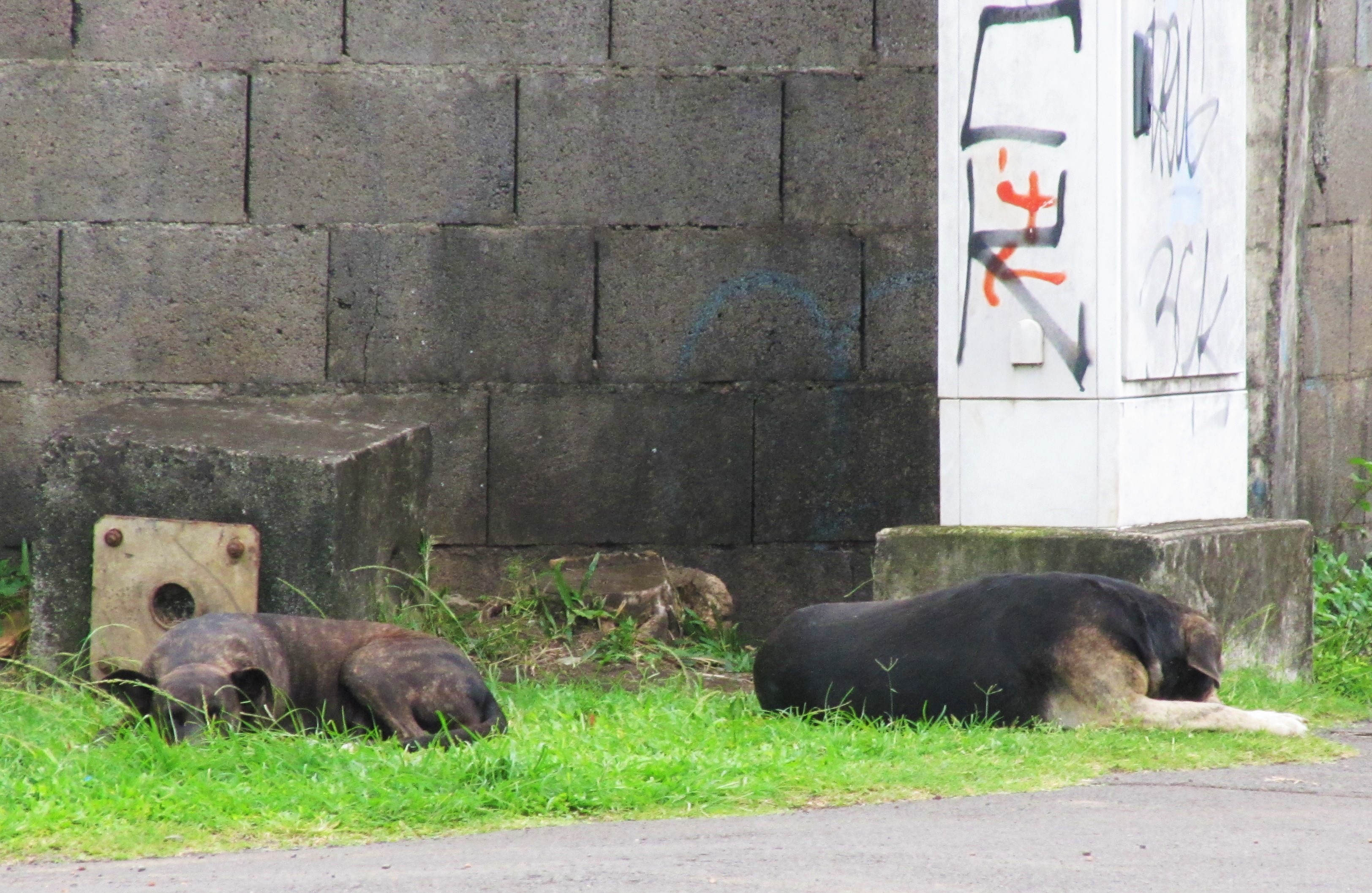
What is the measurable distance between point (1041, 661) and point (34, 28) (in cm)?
456

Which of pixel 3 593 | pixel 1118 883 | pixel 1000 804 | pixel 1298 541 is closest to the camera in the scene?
pixel 1118 883

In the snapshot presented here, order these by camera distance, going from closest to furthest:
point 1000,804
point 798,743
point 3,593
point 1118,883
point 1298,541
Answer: point 1118,883, point 1000,804, point 798,743, point 1298,541, point 3,593

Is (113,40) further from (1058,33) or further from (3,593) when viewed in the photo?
(1058,33)

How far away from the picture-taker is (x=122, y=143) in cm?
671

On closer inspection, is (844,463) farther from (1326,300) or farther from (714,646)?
(1326,300)

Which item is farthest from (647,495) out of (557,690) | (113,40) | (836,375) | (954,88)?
(113,40)

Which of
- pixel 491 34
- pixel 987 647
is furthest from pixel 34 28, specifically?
pixel 987 647

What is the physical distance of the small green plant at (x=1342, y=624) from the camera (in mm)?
6039

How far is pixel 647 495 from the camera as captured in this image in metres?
6.91

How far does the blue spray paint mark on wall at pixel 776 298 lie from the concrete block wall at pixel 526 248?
0.03ft

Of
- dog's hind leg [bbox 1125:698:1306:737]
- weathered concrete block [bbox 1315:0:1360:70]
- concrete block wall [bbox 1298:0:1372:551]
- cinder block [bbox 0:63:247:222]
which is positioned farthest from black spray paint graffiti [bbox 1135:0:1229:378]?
cinder block [bbox 0:63:247:222]

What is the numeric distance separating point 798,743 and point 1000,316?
1813 millimetres

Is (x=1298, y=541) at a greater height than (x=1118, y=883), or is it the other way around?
(x=1298, y=541)

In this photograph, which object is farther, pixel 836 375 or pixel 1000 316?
pixel 836 375
